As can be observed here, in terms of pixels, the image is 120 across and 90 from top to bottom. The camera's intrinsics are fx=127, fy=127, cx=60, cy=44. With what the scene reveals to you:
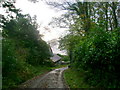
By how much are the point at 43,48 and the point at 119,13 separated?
17.2 metres

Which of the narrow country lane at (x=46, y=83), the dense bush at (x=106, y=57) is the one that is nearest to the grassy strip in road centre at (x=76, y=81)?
the narrow country lane at (x=46, y=83)

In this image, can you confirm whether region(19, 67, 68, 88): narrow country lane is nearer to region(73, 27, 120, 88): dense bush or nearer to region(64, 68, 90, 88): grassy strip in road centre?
region(64, 68, 90, 88): grassy strip in road centre

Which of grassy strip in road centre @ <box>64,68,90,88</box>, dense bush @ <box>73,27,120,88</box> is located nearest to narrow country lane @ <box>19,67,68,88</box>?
grassy strip in road centre @ <box>64,68,90,88</box>

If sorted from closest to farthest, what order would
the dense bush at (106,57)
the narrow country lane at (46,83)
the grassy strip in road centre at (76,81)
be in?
the dense bush at (106,57) → the grassy strip in road centre at (76,81) → the narrow country lane at (46,83)

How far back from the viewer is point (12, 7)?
1003cm

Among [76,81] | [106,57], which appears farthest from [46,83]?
[106,57]

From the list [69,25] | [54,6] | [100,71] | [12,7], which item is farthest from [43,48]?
[100,71]

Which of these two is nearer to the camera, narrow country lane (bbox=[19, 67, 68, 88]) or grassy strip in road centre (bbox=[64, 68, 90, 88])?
grassy strip in road centre (bbox=[64, 68, 90, 88])

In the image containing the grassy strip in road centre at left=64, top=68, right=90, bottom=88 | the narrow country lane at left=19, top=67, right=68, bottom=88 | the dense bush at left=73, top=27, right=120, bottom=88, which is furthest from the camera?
the narrow country lane at left=19, top=67, right=68, bottom=88

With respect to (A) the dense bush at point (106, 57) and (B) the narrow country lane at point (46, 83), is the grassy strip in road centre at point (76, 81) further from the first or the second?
(A) the dense bush at point (106, 57)

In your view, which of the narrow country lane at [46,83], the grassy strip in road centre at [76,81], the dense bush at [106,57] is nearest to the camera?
the dense bush at [106,57]

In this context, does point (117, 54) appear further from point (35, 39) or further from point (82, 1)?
point (35, 39)

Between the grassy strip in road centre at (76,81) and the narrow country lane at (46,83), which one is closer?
the grassy strip in road centre at (76,81)

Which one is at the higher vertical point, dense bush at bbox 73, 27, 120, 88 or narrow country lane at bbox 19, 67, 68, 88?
dense bush at bbox 73, 27, 120, 88
